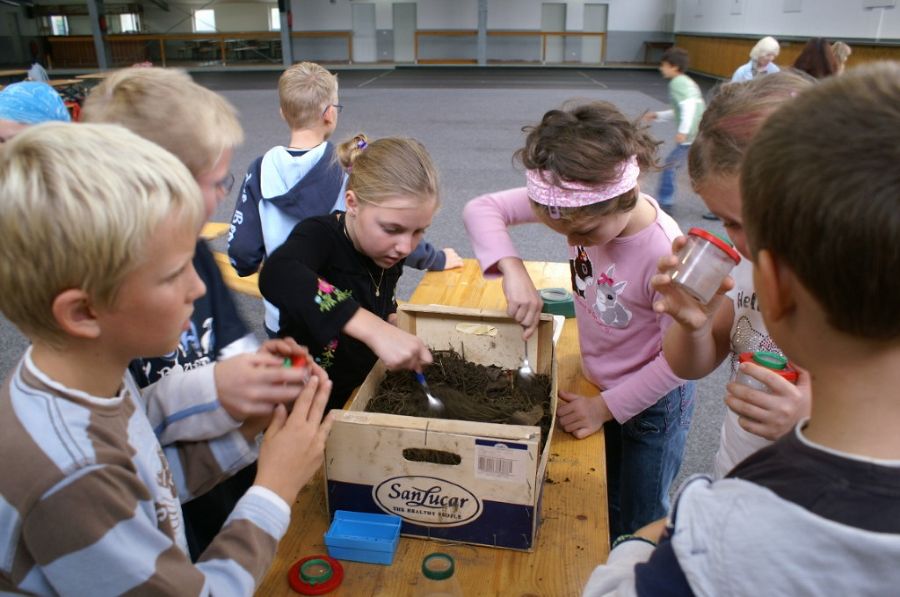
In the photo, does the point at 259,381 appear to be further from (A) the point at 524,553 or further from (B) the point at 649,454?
(B) the point at 649,454

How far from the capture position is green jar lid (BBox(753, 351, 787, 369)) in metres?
0.96

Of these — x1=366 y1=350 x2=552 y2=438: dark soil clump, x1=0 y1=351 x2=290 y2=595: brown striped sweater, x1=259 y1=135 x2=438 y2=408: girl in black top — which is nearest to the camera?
x1=0 y1=351 x2=290 y2=595: brown striped sweater

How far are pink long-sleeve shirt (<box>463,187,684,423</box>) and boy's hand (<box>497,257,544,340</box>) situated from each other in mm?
103

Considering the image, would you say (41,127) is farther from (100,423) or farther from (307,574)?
(307,574)

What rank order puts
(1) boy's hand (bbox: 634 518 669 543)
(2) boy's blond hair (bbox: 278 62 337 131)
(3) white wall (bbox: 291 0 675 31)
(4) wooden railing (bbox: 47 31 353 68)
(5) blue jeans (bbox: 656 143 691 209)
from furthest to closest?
(3) white wall (bbox: 291 0 675 31) < (4) wooden railing (bbox: 47 31 353 68) < (5) blue jeans (bbox: 656 143 691 209) < (2) boy's blond hair (bbox: 278 62 337 131) < (1) boy's hand (bbox: 634 518 669 543)

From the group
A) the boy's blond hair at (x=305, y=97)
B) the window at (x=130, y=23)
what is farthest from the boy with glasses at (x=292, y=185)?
the window at (x=130, y=23)

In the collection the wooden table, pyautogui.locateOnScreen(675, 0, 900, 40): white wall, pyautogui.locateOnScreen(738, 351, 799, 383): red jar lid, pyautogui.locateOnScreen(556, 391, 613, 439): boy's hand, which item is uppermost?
pyautogui.locateOnScreen(675, 0, 900, 40): white wall

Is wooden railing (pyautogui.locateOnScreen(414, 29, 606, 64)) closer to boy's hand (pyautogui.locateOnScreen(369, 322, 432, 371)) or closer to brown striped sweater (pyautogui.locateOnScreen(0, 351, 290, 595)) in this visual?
boy's hand (pyautogui.locateOnScreen(369, 322, 432, 371))

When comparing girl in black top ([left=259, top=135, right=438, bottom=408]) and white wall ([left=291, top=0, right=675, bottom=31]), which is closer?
girl in black top ([left=259, top=135, right=438, bottom=408])

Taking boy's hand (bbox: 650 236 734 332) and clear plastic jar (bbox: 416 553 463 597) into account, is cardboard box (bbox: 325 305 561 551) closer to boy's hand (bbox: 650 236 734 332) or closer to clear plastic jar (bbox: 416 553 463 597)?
clear plastic jar (bbox: 416 553 463 597)

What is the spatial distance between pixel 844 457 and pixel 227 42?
2220 cm

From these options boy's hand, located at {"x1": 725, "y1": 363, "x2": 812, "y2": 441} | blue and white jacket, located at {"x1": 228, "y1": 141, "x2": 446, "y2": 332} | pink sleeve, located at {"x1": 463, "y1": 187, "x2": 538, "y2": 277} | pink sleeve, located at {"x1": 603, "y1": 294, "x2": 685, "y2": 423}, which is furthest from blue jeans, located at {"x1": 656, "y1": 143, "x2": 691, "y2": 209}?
boy's hand, located at {"x1": 725, "y1": 363, "x2": 812, "y2": 441}

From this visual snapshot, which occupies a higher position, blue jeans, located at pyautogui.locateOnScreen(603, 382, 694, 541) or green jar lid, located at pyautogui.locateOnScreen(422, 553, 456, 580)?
green jar lid, located at pyautogui.locateOnScreen(422, 553, 456, 580)

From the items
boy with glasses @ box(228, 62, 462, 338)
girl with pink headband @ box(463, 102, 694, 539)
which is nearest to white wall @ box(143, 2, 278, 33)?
boy with glasses @ box(228, 62, 462, 338)
